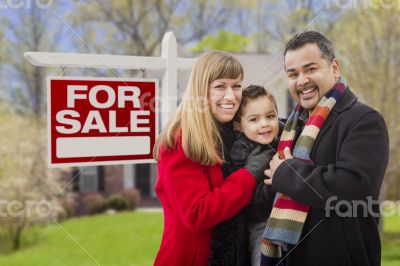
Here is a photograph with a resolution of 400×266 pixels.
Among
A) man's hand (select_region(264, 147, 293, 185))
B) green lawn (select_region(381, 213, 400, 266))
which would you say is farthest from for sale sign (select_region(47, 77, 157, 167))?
green lawn (select_region(381, 213, 400, 266))

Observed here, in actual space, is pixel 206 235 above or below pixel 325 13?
below

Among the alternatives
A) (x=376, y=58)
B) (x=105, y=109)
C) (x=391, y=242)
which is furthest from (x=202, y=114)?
(x=391, y=242)

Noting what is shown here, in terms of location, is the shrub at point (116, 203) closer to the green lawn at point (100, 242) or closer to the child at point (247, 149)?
the green lawn at point (100, 242)

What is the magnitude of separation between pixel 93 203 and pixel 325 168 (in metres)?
11.3

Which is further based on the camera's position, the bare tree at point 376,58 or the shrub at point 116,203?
the shrub at point 116,203

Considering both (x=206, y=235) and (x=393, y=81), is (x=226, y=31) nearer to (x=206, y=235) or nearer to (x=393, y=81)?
(x=393, y=81)

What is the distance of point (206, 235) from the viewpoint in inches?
83.7

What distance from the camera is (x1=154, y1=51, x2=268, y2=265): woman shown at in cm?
202

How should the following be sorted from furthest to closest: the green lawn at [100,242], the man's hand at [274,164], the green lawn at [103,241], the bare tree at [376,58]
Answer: the green lawn at [100,242], the green lawn at [103,241], the bare tree at [376,58], the man's hand at [274,164]

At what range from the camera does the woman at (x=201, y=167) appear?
202 cm

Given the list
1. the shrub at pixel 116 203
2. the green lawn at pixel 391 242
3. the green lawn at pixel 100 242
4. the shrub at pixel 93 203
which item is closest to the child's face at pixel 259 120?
the green lawn at pixel 391 242

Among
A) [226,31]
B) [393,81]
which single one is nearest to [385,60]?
[393,81]

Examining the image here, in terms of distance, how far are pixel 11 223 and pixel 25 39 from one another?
351 cm

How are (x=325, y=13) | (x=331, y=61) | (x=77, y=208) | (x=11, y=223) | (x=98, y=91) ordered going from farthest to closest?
(x=77, y=208) → (x=11, y=223) → (x=325, y=13) → (x=98, y=91) → (x=331, y=61)
